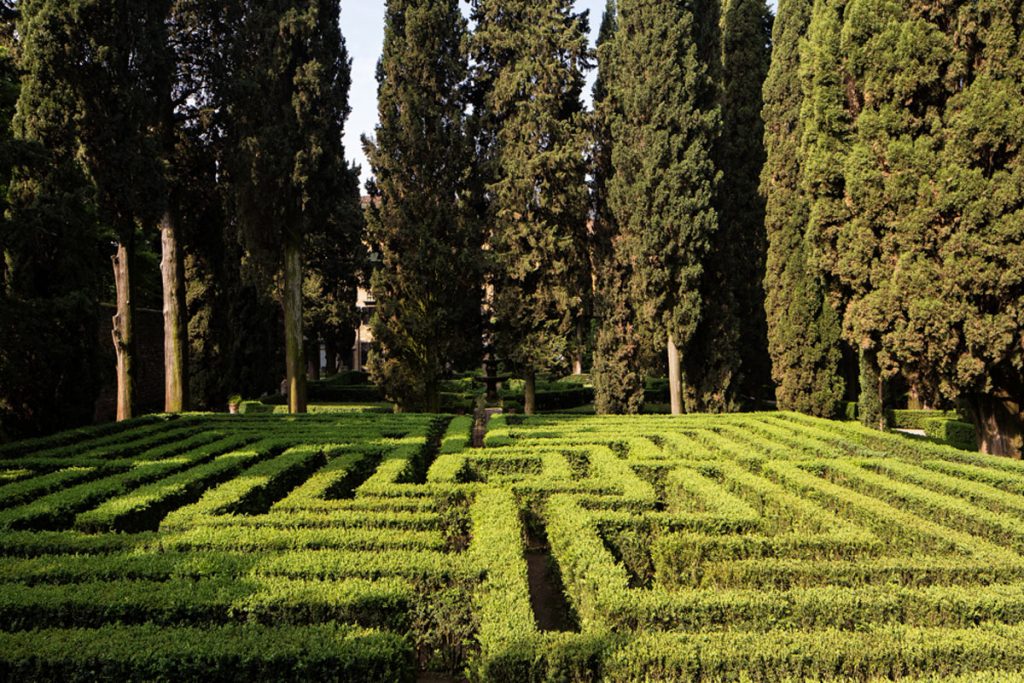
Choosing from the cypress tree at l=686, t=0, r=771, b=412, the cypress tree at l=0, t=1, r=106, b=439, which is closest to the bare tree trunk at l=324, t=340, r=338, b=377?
the cypress tree at l=0, t=1, r=106, b=439

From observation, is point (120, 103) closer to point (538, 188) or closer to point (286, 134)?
point (286, 134)

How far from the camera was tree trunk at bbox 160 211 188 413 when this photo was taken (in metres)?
16.6

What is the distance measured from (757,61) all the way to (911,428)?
14.5 m

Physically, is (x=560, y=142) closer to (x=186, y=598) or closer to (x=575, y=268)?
(x=575, y=268)

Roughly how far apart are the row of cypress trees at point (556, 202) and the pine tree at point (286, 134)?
6.95 feet

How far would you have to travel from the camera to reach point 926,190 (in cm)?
1069

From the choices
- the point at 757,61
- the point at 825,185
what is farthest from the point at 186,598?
the point at 757,61

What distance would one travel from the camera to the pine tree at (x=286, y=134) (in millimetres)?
17453

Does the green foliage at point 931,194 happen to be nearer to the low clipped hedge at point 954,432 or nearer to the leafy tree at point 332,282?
the low clipped hedge at point 954,432

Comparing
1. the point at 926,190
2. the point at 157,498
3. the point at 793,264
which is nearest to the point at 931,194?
the point at 926,190

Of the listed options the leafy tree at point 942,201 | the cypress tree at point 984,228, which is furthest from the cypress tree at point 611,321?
the cypress tree at point 984,228

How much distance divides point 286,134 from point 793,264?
1623 centimetres

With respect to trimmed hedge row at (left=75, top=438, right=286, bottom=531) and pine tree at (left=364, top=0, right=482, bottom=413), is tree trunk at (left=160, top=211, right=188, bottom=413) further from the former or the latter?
trimmed hedge row at (left=75, top=438, right=286, bottom=531)

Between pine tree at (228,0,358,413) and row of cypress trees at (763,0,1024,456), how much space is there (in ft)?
44.3
